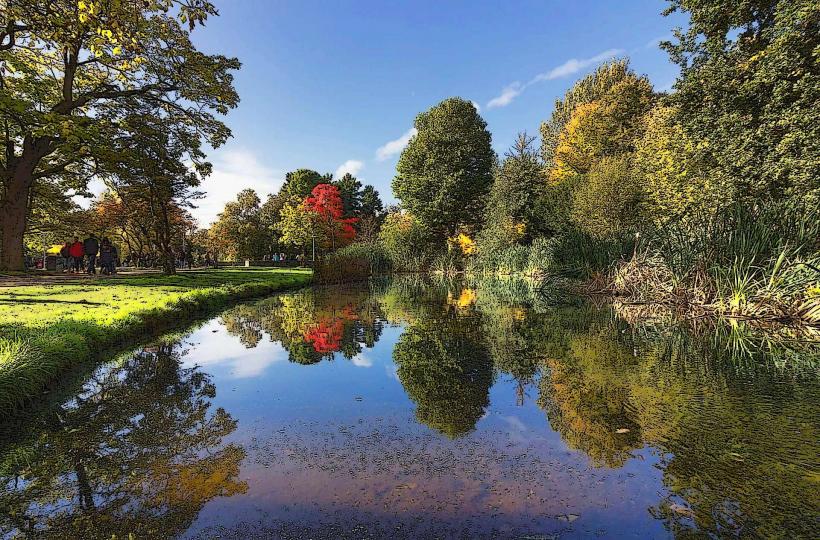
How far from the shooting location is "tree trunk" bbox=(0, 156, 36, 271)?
1535 centimetres

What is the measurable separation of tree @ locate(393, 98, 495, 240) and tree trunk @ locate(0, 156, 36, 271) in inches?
952

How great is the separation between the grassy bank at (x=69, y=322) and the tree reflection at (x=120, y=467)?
54 centimetres

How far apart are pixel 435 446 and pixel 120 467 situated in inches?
90.4

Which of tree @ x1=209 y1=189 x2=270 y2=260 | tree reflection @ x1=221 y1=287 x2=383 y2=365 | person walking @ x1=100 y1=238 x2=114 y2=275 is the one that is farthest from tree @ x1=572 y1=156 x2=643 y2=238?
tree @ x1=209 y1=189 x2=270 y2=260

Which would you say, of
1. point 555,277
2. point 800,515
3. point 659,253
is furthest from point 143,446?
point 555,277

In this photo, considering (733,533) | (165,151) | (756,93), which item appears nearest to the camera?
(733,533)

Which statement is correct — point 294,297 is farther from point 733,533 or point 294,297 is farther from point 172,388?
point 733,533

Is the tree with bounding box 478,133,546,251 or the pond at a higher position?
the tree with bounding box 478,133,546,251

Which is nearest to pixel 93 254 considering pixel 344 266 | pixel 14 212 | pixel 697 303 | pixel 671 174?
pixel 14 212

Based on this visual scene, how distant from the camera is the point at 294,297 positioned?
16.0 m

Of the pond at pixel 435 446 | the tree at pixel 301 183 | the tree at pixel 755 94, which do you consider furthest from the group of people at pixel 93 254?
the tree at pixel 301 183

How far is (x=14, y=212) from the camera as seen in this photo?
607 inches

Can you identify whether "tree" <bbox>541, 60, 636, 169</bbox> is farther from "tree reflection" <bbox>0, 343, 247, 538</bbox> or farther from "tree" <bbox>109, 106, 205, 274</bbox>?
"tree reflection" <bbox>0, 343, 247, 538</bbox>

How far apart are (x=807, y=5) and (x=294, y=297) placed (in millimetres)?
17426
